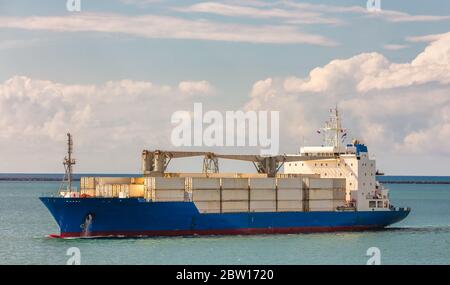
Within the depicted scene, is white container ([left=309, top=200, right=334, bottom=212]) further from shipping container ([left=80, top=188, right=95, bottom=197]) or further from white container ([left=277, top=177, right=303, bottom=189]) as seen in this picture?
shipping container ([left=80, top=188, right=95, bottom=197])

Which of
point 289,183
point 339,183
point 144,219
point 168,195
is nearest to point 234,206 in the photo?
point 289,183

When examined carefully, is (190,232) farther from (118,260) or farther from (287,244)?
(118,260)

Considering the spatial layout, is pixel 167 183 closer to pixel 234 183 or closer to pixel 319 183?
pixel 234 183

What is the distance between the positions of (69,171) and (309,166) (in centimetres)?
1685

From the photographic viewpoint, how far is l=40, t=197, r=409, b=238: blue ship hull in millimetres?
45344

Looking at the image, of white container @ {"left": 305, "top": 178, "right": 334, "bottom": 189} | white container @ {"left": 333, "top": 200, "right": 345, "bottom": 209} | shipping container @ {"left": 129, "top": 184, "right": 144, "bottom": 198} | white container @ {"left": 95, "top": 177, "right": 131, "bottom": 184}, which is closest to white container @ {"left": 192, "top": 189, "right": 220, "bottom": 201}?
shipping container @ {"left": 129, "top": 184, "right": 144, "bottom": 198}

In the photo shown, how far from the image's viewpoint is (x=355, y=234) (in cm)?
5075

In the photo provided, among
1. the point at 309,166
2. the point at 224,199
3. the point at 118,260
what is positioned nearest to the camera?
the point at 118,260

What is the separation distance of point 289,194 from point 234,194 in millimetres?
3785

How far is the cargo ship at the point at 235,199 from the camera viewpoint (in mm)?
45562

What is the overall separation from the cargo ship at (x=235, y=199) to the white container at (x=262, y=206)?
6 centimetres

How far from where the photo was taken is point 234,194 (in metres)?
48.7
